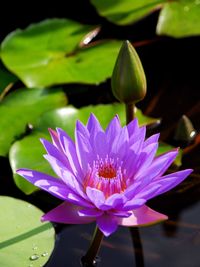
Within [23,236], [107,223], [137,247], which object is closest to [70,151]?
[107,223]

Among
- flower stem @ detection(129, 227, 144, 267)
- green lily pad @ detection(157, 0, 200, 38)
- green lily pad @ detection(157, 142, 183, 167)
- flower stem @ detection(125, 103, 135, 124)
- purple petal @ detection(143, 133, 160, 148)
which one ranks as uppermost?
purple petal @ detection(143, 133, 160, 148)

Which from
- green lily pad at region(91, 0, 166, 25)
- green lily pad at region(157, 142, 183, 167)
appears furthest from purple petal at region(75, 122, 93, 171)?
green lily pad at region(91, 0, 166, 25)

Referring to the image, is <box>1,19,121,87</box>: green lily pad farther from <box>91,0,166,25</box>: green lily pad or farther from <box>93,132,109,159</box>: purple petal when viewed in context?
<box>93,132,109,159</box>: purple petal

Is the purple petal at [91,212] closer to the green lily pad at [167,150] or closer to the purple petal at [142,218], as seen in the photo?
the purple petal at [142,218]

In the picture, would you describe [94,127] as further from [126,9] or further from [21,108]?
[126,9]

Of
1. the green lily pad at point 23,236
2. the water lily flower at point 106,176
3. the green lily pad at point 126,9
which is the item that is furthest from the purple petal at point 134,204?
the green lily pad at point 126,9

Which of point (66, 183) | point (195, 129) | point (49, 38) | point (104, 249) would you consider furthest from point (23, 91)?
point (66, 183)
